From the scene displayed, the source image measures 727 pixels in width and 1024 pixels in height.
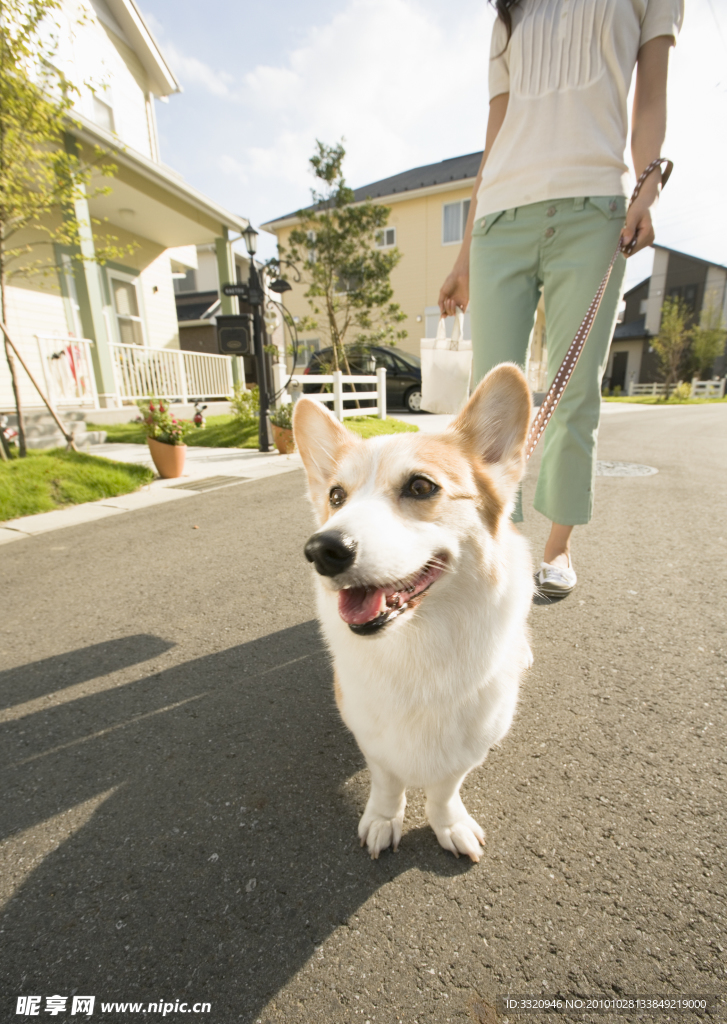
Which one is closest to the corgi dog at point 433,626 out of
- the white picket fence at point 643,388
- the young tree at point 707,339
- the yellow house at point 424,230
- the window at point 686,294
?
the yellow house at point 424,230

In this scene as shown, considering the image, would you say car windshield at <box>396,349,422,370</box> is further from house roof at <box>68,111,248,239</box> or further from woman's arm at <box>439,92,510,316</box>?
woman's arm at <box>439,92,510,316</box>

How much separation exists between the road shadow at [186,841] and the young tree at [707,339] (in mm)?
38672

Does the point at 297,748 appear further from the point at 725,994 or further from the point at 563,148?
the point at 563,148

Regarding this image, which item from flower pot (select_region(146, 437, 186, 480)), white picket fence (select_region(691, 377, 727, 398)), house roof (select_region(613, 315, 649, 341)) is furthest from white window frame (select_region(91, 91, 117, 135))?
house roof (select_region(613, 315, 649, 341))

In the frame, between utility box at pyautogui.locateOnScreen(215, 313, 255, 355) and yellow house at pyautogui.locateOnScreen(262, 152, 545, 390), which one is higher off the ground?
yellow house at pyautogui.locateOnScreen(262, 152, 545, 390)

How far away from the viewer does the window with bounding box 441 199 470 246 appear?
18.2 meters

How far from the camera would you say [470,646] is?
1.30 meters

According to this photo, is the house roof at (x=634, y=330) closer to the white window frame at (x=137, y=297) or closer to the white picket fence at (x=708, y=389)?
the white picket fence at (x=708, y=389)

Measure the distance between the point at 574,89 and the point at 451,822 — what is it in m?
2.81

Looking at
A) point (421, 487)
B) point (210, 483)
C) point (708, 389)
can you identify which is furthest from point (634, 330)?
point (421, 487)

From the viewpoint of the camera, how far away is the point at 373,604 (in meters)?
1.13

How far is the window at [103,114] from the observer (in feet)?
36.5

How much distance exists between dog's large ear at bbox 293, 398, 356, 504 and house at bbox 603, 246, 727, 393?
3937 cm

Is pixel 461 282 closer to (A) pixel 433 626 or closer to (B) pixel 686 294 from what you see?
(A) pixel 433 626
